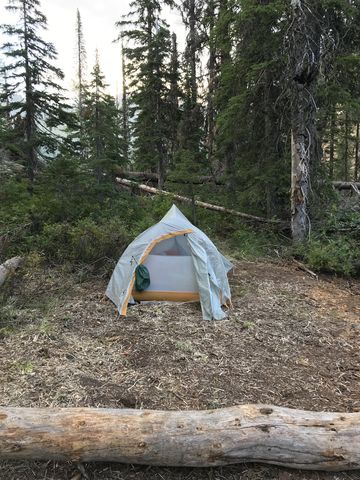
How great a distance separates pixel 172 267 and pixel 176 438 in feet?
11.7

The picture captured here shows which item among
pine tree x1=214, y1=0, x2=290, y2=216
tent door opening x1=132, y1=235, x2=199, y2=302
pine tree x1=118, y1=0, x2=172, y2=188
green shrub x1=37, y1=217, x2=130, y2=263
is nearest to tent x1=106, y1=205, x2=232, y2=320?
tent door opening x1=132, y1=235, x2=199, y2=302

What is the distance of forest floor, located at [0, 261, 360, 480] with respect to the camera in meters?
3.54

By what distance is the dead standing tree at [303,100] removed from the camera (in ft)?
26.3

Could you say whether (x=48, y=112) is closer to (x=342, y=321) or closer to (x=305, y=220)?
(x=305, y=220)

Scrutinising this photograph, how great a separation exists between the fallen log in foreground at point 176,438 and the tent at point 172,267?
3007 mm

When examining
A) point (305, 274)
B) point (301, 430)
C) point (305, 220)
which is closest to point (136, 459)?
point (301, 430)

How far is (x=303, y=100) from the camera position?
8.55 m

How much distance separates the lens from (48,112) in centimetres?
1047

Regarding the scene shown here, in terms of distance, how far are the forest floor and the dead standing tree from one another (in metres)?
2.96

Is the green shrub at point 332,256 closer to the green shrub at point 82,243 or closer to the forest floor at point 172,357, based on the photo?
the forest floor at point 172,357

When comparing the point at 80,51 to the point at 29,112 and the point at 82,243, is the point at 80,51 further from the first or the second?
the point at 82,243

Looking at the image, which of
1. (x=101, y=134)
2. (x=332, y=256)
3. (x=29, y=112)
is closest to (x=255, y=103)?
(x=101, y=134)

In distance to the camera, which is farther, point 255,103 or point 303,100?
point 255,103

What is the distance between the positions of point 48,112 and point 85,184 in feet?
7.86
